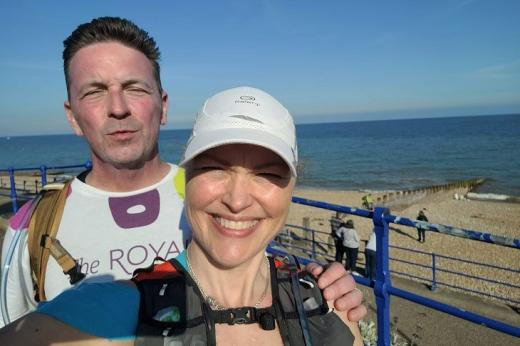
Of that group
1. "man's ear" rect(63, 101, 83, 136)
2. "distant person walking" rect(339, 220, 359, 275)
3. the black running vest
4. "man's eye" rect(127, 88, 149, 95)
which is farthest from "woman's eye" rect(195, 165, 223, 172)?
"distant person walking" rect(339, 220, 359, 275)

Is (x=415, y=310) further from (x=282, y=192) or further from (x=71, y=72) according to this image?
(x=71, y=72)

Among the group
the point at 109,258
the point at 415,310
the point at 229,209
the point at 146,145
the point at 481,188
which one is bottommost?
the point at 481,188

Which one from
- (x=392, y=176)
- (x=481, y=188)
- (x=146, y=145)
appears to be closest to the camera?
(x=146, y=145)

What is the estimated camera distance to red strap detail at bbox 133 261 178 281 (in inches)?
52.6

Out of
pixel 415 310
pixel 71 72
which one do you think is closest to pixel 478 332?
pixel 415 310

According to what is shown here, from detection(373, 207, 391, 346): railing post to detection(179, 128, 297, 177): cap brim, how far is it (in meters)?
1.84

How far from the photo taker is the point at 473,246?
18.0 meters

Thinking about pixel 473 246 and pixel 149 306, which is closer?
pixel 149 306

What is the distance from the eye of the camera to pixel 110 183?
2135 millimetres

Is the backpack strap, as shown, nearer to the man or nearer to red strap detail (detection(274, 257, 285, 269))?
the man

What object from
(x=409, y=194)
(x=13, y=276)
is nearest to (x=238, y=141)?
(x=13, y=276)

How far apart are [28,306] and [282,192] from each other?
5.26 feet

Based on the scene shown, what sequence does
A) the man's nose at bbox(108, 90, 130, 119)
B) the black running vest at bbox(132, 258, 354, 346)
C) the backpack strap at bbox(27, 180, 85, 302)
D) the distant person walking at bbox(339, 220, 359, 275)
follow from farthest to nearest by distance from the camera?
the distant person walking at bbox(339, 220, 359, 275) < the man's nose at bbox(108, 90, 130, 119) < the backpack strap at bbox(27, 180, 85, 302) < the black running vest at bbox(132, 258, 354, 346)

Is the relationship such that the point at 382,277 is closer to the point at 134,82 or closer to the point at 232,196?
the point at 232,196
